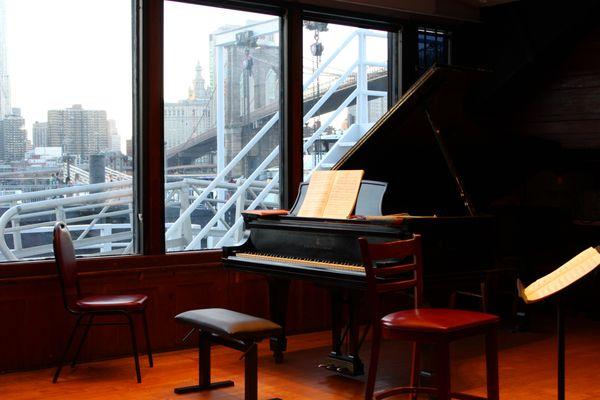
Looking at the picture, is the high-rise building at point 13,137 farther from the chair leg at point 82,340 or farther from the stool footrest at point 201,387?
the stool footrest at point 201,387

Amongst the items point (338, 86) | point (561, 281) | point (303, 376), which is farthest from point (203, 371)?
point (338, 86)

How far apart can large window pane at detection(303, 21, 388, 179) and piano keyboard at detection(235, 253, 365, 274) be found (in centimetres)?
154

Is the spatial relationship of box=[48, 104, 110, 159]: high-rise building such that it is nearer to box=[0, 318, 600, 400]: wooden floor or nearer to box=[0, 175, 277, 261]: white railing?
box=[0, 175, 277, 261]: white railing

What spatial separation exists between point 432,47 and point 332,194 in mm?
2883

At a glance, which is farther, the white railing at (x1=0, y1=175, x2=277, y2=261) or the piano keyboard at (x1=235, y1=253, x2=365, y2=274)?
the white railing at (x1=0, y1=175, x2=277, y2=261)

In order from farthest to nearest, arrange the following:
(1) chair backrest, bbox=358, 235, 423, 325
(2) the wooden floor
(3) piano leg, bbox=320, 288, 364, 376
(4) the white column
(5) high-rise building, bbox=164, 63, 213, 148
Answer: (4) the white column, (5) high-rise building, bbox=164, 63, 213, 148, (3) piano leg, bbox=320, 288, 364, 376, (2) the wooden floor, (1) chair backrest, bbox=358, 235, 423, 325

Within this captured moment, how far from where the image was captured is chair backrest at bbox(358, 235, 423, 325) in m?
3.73

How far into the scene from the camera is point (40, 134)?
5.60m

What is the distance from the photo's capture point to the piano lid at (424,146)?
16.7 ft

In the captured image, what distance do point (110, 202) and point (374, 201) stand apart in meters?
1.93

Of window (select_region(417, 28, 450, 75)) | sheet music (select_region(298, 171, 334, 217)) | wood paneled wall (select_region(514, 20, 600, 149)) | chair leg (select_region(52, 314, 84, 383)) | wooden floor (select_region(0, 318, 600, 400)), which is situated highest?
window (select_region(417, 28, 450, 75))

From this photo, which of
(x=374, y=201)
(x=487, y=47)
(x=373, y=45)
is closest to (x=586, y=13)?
(x=487, y=47)

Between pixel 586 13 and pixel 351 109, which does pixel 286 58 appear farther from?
pixel 586 13

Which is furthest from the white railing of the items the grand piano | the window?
the window
